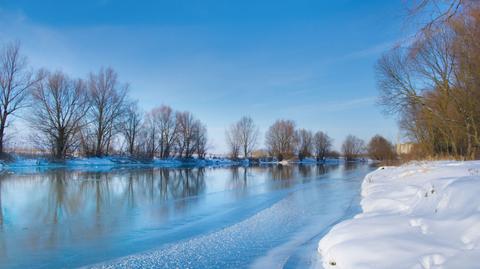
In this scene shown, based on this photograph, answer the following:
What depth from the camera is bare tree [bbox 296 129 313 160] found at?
78812 millimetres

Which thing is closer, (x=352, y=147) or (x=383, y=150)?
(x=383, y=150)

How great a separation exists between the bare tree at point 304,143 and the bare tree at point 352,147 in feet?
90.6

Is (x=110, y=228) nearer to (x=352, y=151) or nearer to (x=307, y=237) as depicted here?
(x=307, y=237)

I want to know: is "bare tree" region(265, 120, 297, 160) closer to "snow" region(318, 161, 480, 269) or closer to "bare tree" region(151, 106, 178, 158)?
"bare tree" region(151, 106, 178, 158)

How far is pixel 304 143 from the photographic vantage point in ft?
268

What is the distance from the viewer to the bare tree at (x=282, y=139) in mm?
75688

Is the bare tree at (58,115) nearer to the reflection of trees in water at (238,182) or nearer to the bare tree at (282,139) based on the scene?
the reflection of trees in water at (238,182)

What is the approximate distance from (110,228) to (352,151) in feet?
363

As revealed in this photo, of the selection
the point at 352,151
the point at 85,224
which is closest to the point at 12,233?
the point at 85,224

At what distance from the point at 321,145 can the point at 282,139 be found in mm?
18722

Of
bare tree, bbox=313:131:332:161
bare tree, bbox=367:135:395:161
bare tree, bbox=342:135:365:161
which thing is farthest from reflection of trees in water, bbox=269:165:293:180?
bare tree, bbox=342:135:365:161

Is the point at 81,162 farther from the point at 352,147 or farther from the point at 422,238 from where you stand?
the point at 352,147

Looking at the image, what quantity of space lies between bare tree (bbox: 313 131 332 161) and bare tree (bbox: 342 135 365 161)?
61.3 feet

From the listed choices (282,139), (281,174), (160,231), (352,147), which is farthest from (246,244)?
(352,147)
